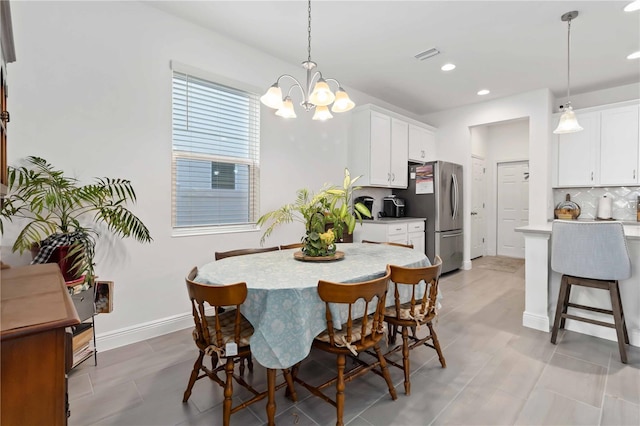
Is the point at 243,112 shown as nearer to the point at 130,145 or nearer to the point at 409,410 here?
the point at 130,145

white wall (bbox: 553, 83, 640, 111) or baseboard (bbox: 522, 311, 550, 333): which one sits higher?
white wall (bbox: 553, 83, 640, 111)

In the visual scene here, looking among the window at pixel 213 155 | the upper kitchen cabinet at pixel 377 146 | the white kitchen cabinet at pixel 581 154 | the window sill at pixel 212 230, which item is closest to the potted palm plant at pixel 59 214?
the window sill at pixel 212 230

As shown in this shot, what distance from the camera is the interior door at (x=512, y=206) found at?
20.7ft

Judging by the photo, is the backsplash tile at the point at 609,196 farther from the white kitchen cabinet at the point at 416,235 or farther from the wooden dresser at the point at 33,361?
the wooden dresser at the point at 33,361

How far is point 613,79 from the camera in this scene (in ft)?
13.8

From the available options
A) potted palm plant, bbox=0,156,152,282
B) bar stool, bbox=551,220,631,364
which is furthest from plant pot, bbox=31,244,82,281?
bar stool, bbox=551,220,631,364

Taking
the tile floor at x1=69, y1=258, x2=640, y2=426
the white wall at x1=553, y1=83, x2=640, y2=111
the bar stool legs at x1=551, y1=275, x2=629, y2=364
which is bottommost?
the tile floor at x1=69, y1=258, x2=640, y2=426

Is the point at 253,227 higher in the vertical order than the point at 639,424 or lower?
higher

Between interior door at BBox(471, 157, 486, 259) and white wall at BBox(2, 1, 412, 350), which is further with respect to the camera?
interior door at BBox(471, 157, 486, 259)

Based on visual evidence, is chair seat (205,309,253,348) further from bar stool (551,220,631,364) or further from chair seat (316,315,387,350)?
bar stool (551,220,631,364)

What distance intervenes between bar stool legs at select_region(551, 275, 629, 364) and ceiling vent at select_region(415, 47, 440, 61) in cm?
261

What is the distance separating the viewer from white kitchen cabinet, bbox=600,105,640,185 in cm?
404

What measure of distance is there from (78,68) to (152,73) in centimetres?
53

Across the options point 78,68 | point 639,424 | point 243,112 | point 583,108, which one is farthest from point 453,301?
point 78,68
